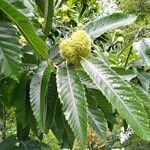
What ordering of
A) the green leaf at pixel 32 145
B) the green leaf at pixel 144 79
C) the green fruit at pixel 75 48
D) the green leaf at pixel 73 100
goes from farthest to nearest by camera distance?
the green leaf at pixel 144 79 < the green leaf at pixel 32 145 < the green fruit at pixel 75 48 < the green leaf at pixel 73 100

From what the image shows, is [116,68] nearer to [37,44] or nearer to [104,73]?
[104,73]

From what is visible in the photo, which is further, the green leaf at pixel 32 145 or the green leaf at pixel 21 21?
the green leaf at pixel 32 145

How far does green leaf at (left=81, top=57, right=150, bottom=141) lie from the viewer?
0.74 meters

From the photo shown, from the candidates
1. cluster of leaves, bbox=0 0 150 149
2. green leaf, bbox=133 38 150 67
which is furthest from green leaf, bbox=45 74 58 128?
green leaf, bbox=133 38 150 67

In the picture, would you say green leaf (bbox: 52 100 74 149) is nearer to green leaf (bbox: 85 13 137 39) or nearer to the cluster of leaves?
the cluster of leaves

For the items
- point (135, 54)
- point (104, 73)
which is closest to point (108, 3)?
point (135, 54)

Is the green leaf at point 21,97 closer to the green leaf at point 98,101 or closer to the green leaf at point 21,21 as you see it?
the green leaf at point 98,101

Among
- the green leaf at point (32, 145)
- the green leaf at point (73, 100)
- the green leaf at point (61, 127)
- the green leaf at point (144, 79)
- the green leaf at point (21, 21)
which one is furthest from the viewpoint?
the green leaf at point (144, 79)

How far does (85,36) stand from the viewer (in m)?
0.90

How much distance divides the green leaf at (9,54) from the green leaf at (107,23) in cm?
33

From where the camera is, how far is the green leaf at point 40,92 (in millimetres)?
848

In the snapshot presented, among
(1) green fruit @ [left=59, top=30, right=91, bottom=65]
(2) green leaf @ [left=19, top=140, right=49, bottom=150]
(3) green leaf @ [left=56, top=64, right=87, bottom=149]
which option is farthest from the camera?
(2) green leaf @ [left=19, top=140, right=49, bottom=150]

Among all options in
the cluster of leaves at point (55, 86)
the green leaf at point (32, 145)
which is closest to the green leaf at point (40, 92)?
the cluster of leaves at point (55, 86)

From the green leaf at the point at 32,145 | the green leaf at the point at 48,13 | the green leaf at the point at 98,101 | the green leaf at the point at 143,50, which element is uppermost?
the green leaf at the point at 48,13
